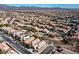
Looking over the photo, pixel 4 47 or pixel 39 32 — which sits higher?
pixel 39 32

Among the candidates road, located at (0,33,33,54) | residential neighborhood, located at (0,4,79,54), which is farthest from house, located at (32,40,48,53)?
road, located at (0,33,33,54)

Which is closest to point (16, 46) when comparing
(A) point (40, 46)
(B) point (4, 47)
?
(B) point (4, 47)

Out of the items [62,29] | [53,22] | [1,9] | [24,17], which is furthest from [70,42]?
[1,9]

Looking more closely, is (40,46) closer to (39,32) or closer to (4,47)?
(39,32)

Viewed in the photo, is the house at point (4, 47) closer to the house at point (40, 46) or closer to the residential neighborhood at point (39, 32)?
the residential neighborhood at point (39, 32)

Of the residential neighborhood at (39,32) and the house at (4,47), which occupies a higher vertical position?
the residential neighborhood at (39,32)

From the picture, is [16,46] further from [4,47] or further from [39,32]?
[39,32]

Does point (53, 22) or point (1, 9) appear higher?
point (1, 9)

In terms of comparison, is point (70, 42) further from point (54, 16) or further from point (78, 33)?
point (54, 16)

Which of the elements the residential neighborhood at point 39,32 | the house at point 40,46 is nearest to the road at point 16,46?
the residential neighborhood at point 39,32

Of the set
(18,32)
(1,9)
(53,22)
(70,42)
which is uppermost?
(1,9)

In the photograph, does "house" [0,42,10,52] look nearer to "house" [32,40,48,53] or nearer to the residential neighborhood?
the residential neighborhood
